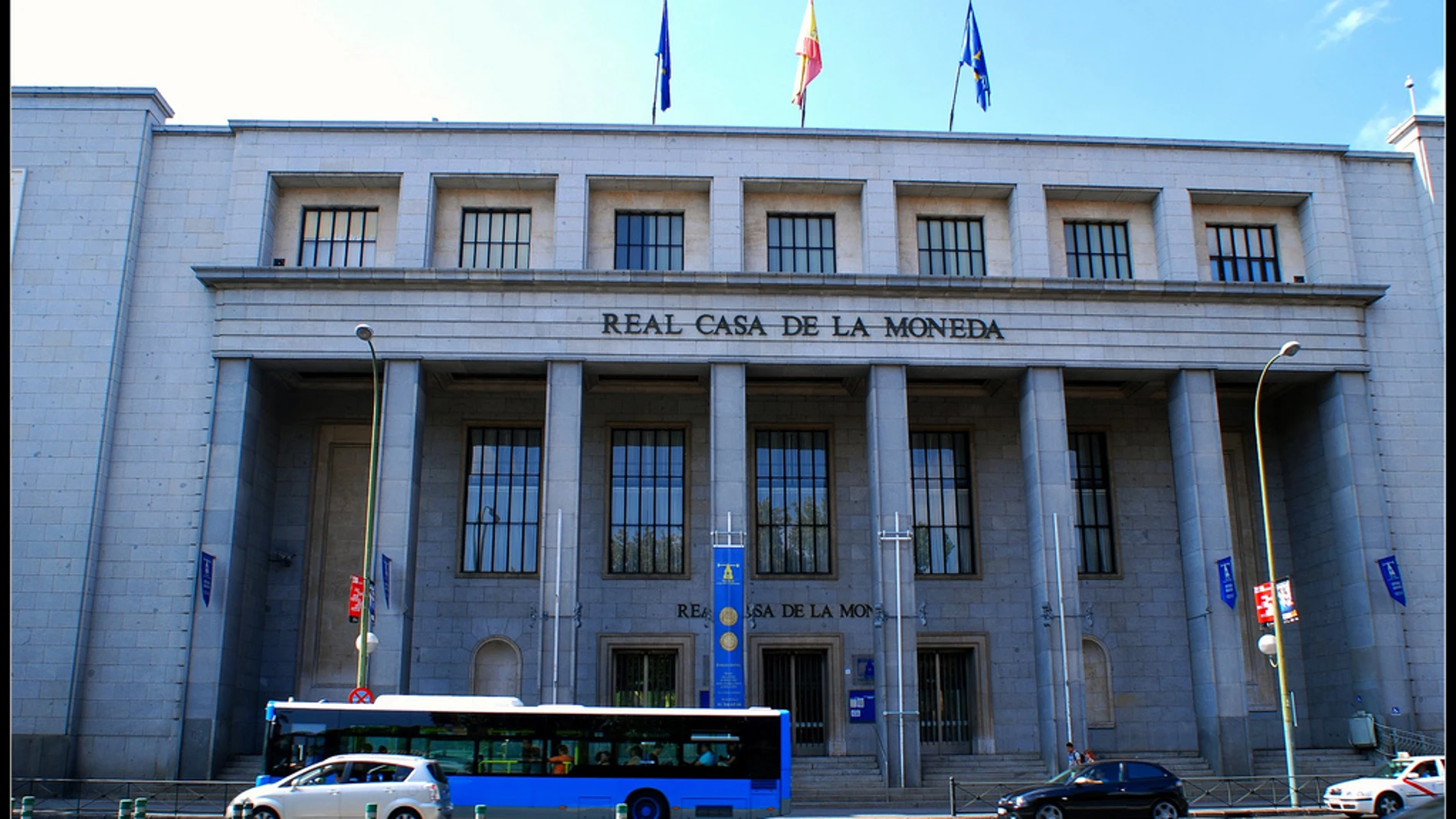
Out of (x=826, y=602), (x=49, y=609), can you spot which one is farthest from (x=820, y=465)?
(x=49, y=609)

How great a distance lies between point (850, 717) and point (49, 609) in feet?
73.6

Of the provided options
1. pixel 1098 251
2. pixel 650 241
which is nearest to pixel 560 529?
pixel 650 241

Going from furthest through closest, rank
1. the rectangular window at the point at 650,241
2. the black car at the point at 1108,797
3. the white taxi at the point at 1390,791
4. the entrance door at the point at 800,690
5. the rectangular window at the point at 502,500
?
the rectangular window at the point at 502,500
the rectangular window at the point at 650,241
the entrance door at the point at 800,690
the white taxi at the point at 1390,791
the black car at the point at 1108,797

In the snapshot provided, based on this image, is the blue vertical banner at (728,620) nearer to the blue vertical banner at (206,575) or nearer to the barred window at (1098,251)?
the blue vertical banner at (206,575)

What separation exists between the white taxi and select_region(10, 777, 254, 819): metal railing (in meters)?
23.9

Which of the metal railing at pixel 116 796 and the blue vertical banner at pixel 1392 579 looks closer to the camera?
the metal railing at pixel 116 796

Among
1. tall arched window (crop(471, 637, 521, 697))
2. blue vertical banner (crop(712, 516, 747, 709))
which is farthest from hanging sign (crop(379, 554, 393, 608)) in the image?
blue vertical banner (crop(712, 516, 747, 709))

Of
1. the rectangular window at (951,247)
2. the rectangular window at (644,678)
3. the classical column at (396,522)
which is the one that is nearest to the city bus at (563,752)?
the classical column at (396,522)

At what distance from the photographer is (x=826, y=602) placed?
35.9 meters

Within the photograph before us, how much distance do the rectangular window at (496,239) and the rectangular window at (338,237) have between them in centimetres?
277

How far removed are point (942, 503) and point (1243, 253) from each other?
12503mm

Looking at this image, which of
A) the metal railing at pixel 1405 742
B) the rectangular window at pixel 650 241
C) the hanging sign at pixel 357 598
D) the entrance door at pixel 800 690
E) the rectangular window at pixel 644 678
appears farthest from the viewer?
the rectangular window at pixel 650 241

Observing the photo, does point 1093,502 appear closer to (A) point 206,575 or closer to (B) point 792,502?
(B) point 792,502

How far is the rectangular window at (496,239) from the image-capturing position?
35.9m
